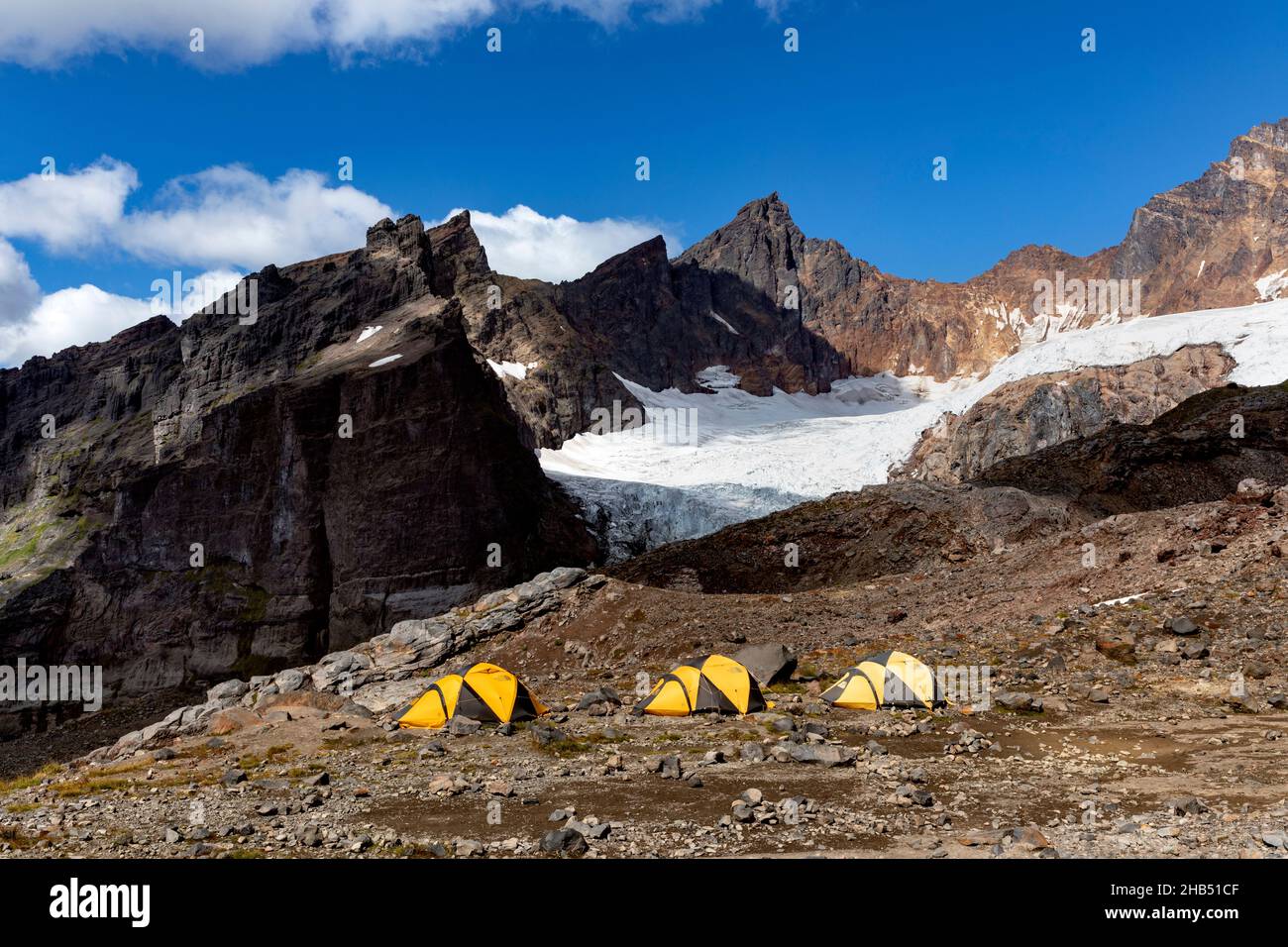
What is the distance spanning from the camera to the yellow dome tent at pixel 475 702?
1051 inches

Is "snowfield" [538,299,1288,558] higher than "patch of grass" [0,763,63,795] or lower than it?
higher

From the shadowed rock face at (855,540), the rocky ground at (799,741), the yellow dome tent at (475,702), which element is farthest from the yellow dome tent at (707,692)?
the shadowed rock face at (855,540)

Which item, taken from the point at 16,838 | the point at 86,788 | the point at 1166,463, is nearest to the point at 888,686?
the point at 86,788

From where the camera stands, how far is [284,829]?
1496 centimetres

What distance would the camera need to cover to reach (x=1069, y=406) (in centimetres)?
12650

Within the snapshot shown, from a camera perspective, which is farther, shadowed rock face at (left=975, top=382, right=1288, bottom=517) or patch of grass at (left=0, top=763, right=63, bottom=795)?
shadowed rock face at (left=975, top=382, right=1288, bottom=517)

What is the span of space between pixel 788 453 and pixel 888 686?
124 m

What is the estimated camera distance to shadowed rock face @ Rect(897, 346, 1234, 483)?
125000 millimetres

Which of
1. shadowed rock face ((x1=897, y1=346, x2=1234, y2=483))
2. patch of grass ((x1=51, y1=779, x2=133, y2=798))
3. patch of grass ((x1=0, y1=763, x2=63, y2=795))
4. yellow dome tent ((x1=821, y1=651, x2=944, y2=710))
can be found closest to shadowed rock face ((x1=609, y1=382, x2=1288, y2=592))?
yellow dome tent ((x1=821, y1=651, x2=944, y2=710))

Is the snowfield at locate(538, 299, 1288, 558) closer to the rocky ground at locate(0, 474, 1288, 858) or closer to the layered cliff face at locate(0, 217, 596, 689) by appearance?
the layered cliff face at locate(0, 217, 596, 689)

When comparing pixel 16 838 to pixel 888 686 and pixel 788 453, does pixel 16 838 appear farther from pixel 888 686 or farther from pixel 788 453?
pixel 788 453

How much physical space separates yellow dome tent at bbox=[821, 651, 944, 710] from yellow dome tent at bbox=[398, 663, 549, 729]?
30.5 feet

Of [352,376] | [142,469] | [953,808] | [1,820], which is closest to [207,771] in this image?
[1,820]

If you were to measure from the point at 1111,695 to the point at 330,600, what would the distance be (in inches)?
3134
